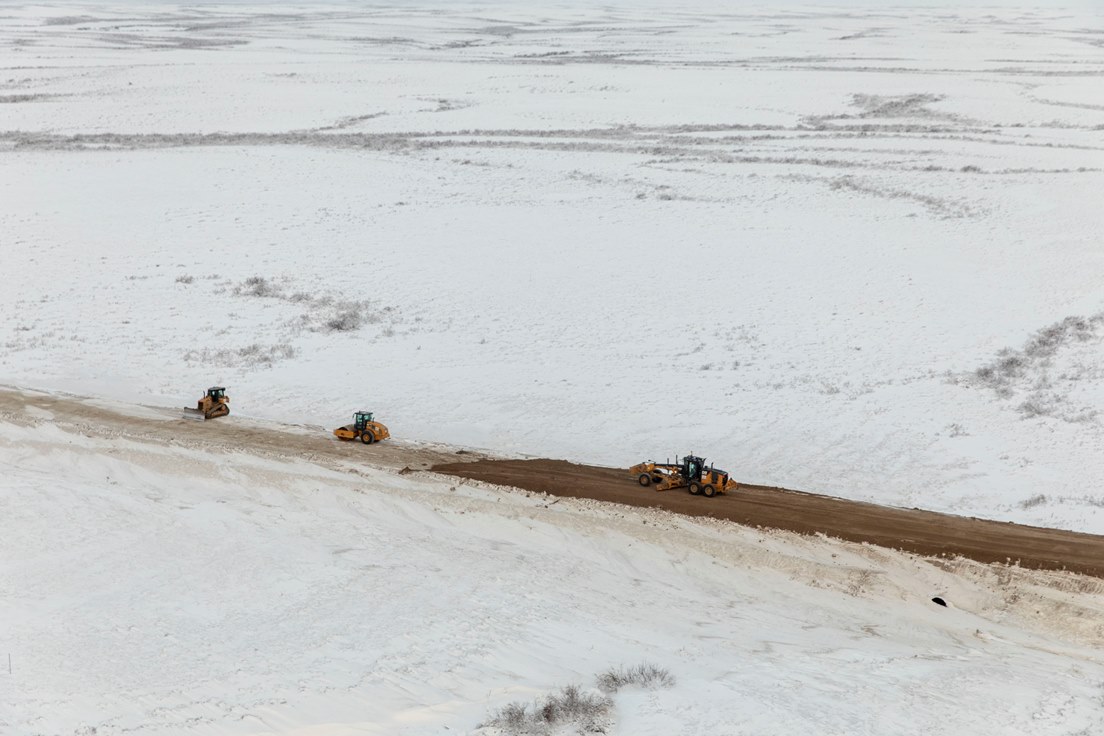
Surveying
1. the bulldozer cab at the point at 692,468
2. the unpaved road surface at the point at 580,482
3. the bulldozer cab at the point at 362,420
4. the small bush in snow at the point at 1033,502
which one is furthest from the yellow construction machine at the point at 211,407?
the small bush in snow at the point at 1033,502

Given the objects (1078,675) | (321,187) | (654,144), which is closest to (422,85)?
(654,144)

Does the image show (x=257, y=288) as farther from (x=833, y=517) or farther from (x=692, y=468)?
(x=833, y=517)

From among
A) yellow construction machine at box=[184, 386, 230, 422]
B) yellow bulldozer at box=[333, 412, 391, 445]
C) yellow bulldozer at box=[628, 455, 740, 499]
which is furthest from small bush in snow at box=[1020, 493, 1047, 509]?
yellow construction machine at box=[184, 386, 230, 422]

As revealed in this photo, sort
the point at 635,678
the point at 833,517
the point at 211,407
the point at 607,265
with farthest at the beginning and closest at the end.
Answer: the point at 607,265, the point at 211,407, the point at 833,517, the point at 635,678

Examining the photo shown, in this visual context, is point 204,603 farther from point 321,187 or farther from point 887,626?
point 321,187

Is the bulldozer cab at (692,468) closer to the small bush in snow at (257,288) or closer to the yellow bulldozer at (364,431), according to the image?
the yellow bulldozer at (364,431)

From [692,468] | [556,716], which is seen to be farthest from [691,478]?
[556,716]

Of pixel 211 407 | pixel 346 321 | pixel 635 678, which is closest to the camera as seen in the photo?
pixel 635 678
